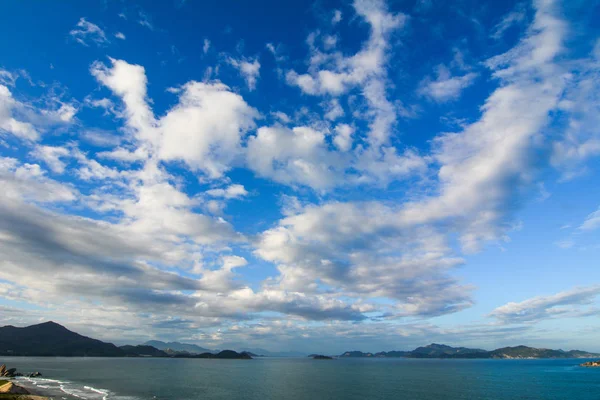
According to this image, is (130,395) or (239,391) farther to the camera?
(239,391)

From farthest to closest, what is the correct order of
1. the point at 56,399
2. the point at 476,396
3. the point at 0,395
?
the point at 476,396 → the point at 56,399 → the point at 0,395

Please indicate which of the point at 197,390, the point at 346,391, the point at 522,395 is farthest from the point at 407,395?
the point at 197,390

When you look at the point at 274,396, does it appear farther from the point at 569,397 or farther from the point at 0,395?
the point at 569,397

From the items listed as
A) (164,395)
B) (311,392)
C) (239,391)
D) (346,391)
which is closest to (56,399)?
(164,395)

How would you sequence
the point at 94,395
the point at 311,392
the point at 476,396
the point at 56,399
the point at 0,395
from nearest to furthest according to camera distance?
the point at 0,395
the point at 56,399
the point at 94,395
the point at 476,396
the point at 311,392

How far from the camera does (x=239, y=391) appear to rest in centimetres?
12262

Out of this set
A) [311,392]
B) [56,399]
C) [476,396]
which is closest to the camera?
[56,399]

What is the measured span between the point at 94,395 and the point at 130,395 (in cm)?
1086

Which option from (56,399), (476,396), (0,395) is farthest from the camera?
(476,396)

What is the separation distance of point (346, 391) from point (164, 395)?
6489 centimetres

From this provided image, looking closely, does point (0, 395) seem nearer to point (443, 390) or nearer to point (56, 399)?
point (56, 399)

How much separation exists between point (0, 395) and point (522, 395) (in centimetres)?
15582

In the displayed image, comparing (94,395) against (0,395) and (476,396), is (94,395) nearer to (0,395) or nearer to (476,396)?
(0,395)

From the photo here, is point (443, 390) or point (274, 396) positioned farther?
→ point (443, 390)
